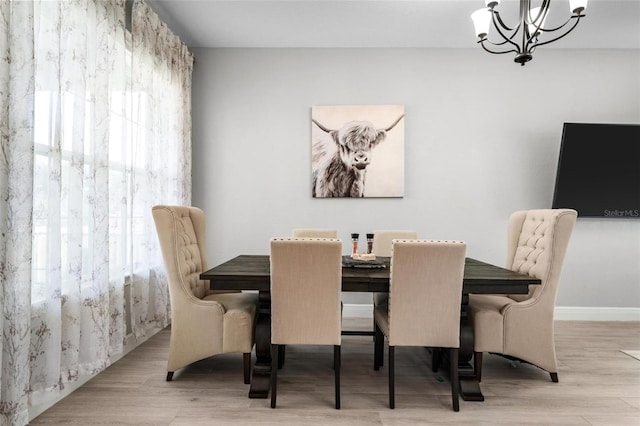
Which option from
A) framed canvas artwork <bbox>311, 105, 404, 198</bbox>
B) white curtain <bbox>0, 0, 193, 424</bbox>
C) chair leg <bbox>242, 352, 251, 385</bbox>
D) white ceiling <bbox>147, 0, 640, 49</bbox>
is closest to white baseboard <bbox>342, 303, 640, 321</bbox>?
framed canvas artwork <bbox>311, 105, 404, 198</bbox>

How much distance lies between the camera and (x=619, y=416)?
2.16 m

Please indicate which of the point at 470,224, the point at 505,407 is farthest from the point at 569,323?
the point at 505,407

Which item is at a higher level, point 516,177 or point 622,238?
point 516,177

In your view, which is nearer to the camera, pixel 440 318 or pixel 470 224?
pixel 440 318

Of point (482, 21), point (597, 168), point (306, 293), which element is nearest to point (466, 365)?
point (306, 293)

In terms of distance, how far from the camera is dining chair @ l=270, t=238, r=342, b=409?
2.10 m

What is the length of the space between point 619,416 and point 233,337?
227 cm

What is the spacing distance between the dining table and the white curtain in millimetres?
793

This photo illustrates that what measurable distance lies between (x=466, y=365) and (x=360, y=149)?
246 centimetres

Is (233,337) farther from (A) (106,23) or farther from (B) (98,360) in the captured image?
(A) (106,23)

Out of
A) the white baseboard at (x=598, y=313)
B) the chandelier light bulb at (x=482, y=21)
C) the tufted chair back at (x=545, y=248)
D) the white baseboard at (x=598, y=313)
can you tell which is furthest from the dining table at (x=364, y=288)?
the white baseboard at (x=598, y=313)

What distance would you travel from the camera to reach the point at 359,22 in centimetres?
369

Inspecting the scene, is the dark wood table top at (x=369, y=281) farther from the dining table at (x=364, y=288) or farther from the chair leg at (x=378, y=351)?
the chair leg at (x=378, y=351)

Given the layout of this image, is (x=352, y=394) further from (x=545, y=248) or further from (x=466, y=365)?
(x=545, y=248)
